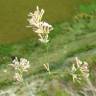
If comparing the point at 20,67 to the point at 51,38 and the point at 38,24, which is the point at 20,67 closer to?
the point at 38,24

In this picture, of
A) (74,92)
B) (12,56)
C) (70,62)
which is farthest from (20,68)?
(12,56)

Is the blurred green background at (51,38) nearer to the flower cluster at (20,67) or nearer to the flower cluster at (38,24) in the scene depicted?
the flower cluster at (20,67)

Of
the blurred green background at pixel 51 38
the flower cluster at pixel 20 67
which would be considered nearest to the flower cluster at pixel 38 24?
A: the flower cluster at pixel 20 67

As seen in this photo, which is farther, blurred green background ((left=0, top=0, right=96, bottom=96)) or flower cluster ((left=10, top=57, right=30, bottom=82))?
blurred green background ((left=0, top=0, right=96, bottom=96))

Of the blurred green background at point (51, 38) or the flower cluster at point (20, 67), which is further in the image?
the blurred green background at point (51, 38)

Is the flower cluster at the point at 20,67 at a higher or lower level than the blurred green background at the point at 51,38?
lower

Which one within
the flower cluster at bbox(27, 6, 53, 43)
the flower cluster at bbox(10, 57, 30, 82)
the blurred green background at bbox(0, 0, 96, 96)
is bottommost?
the flower cluster at bbox(10, 57, 30, 82)

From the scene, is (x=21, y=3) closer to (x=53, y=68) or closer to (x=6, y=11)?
(x=6, y=11)

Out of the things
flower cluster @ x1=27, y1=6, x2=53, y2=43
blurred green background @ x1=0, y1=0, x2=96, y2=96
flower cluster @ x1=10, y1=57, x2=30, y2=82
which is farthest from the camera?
blurred green background @ x1=0, y1=0, x2=96, y2=96

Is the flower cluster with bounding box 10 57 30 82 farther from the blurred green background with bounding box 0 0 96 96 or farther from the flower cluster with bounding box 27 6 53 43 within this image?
the blurred green background with bounding box 0 0 96 96

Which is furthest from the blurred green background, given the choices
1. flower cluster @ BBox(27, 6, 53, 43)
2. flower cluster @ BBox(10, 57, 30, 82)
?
flower cluster @ BBox(27, 6, 53, 43)

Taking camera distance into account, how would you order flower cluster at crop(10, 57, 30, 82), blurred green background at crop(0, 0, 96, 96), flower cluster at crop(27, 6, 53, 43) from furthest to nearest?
blurred green background at crop(0, 0, 96, 96)
flower cluster at crop(10, 57, 30, 82)
flower cluster at crop(27, 6, 53, 43)
